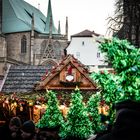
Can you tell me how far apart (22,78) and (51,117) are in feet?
17.9

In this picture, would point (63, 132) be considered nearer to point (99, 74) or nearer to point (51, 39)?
point (99, 74)

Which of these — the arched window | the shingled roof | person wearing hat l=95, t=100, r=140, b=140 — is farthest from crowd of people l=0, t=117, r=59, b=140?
the arched window

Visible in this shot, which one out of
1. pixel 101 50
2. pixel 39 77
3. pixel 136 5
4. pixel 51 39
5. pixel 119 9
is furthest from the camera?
pixel 51 39

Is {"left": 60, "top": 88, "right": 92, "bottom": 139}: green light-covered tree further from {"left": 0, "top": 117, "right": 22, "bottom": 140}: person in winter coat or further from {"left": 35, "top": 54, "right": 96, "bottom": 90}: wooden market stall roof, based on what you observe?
A: {"left": 35, "top": 54, "right": 96, "bottom": 90}: wooden market stall roof

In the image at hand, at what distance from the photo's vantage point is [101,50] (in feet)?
18.1

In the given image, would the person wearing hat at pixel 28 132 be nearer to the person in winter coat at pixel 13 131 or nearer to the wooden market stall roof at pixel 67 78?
the person in winter coat at pixel 13 131

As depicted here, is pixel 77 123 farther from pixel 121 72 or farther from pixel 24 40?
pixel 24 40

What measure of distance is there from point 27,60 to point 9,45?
417 cm

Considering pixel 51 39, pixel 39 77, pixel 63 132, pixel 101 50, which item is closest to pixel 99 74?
pixel 101 50

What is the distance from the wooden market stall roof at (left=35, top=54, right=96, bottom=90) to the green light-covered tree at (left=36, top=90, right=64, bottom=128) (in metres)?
3.73

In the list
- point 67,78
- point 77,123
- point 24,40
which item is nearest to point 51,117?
point 77,123

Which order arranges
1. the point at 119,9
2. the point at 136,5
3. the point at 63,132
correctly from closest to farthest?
the point at 63,132
the point at 136,5
the point at 119,9

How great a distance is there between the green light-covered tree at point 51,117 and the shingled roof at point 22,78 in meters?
4.38

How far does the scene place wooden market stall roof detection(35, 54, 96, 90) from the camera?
14.0 meters
